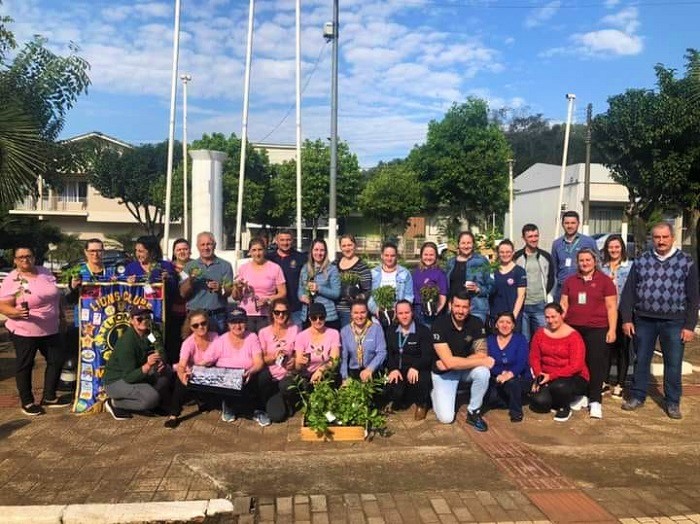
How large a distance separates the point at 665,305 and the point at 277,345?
3948 millimetres

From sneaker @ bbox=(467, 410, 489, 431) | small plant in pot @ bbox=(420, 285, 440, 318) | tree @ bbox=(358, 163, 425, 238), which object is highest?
tree @ bbox=(358, 163, 425, 238)

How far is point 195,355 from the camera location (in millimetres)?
5695

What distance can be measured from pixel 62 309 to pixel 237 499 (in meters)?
3.59

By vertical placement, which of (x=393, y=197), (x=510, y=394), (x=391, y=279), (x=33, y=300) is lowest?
(x=510, y=394)

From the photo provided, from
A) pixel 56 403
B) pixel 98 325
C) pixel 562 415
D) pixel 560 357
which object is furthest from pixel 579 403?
pixel 56 403

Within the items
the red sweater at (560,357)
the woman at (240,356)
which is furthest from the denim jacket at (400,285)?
the red sweater at (560,357)

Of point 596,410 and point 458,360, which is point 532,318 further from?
point 458,360

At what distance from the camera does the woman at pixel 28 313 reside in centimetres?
579

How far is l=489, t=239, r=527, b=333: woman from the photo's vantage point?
6.54 metres

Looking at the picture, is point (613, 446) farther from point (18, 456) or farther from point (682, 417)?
point (18, 456)

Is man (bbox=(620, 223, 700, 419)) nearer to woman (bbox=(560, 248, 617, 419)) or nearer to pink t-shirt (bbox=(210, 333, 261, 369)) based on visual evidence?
woman (bbox=(560, 248, 617, 419))

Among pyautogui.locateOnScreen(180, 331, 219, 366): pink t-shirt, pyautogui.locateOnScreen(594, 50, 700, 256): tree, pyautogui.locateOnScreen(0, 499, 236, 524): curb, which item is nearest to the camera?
pyautogui.locateOnScreen(0, 499, 236, 524): curb

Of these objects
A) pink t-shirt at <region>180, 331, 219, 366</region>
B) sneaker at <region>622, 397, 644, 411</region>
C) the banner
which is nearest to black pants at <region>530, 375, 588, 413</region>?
sneaker at <region>622, 397, 644, 411</region>

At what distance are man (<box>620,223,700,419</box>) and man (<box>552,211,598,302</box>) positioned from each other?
73cm
